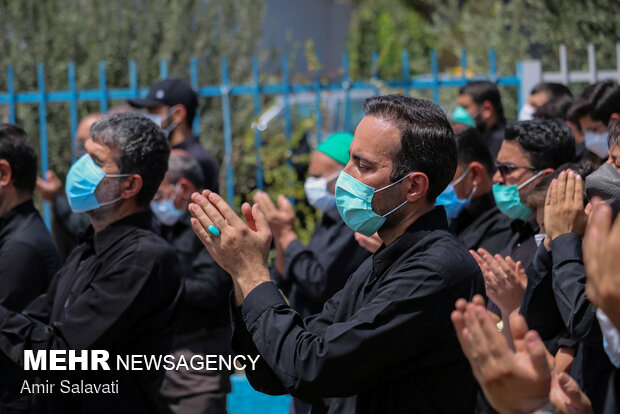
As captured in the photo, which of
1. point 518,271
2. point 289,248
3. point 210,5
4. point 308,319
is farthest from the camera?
point 210,5

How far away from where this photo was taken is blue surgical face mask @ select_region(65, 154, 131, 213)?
12.7ft

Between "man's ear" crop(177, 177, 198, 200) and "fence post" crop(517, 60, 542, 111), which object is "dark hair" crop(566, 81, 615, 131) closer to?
"fence post" crop(517, 60, 542, 111)

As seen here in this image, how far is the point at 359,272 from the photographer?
2855mm

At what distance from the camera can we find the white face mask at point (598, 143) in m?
4.82

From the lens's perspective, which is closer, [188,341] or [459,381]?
[459,381]

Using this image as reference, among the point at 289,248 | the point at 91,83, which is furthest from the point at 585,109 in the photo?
the point at 91,83

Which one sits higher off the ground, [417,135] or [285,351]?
[417,135]

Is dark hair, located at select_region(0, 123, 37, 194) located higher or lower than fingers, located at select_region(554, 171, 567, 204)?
higher

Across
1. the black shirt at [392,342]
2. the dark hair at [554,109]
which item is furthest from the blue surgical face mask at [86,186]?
the dark hair at [554,109]

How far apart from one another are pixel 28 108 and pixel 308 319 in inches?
257

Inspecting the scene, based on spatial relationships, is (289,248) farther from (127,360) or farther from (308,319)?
(308,319)

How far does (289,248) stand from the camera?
4.84 meters

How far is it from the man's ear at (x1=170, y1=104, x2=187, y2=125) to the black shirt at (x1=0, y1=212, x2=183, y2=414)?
7.82 feet

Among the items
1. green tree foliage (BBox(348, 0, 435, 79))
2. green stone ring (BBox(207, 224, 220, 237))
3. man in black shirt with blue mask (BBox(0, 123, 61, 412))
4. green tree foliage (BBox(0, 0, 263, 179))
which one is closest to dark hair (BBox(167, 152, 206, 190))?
man in black shirt with blue mask (BBox(0, 123, 61, 412))
